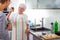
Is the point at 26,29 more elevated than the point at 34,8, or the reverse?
the point at 34,8

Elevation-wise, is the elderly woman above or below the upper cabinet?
below

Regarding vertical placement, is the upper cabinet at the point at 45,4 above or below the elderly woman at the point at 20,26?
above

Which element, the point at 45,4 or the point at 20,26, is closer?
the point at 20,26

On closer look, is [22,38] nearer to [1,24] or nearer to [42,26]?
[42,26]

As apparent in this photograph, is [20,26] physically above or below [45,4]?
below

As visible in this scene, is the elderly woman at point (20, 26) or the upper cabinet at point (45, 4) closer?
the elderly woman at point (20, 26)

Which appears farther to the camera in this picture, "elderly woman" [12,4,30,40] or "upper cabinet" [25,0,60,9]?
"upper cabinet" [25,0,60,9]

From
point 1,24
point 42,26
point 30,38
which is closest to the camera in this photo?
point 1,24

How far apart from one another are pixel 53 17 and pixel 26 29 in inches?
28.1

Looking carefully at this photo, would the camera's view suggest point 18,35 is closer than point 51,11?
Yes

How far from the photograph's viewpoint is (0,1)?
1.57m

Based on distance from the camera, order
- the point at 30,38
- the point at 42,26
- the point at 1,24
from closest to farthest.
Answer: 1. the point at 1,24
2. the point at 30,38
3. the point at 42,26

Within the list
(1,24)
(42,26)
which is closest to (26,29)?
(42,26)

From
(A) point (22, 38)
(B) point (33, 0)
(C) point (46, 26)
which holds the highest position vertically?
(B) point (33, 0)
